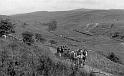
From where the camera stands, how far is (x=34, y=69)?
1082cm

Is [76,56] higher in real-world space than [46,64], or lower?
Answer: lower

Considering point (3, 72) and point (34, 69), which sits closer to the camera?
point (3, 72)

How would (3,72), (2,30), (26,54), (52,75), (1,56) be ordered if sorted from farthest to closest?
1. (2,30)
2. (26,54)
3. (1,56)
4. (52,75)
5. (3,72)

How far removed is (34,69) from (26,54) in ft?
6.78

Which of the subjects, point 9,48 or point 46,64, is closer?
point 46,64

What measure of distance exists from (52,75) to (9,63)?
2.17 m

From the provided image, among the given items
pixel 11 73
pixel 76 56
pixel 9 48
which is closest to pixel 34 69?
pixel 11 73

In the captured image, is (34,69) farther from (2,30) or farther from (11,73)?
(2,30)

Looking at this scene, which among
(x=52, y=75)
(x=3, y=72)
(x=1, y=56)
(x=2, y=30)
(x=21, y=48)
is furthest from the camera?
(x=2, y=30)

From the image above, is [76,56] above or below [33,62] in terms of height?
below

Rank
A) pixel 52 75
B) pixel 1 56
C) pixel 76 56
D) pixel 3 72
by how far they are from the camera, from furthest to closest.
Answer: pixel 76 56 < pixel 1 56 < pixel 52 75 < pixel 3 72

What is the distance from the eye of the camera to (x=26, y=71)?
1024 cm

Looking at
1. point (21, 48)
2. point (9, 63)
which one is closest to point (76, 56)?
point (21, 48)

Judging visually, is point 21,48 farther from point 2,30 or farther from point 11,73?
point 2,30
